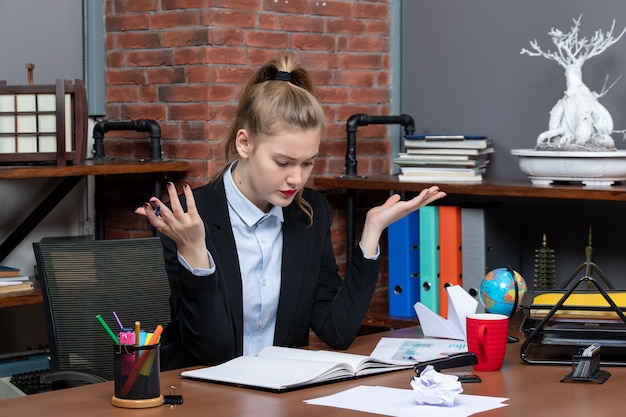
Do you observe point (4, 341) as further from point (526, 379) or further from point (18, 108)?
point (526, 379)

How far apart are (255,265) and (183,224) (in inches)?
18.2

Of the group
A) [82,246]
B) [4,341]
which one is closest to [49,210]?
[4,341]

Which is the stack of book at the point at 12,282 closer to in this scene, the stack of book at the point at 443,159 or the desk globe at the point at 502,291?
the stack of book at the point at 443,159

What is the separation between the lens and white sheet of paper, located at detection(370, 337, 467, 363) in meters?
2.13

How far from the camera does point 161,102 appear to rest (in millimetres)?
3506

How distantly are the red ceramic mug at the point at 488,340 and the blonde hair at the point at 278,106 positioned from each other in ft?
2.10

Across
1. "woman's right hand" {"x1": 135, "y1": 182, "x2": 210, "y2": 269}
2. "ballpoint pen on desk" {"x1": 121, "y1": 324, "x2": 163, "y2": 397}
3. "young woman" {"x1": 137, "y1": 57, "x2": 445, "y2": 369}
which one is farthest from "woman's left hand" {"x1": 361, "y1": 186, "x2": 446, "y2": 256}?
"ballpoint pen on desk" {"x1": 121, "y1": 324, "x2": 163, "y2": 397}

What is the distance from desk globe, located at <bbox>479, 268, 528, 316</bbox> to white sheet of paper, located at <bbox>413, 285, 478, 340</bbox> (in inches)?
2.1

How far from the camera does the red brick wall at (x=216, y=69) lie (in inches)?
132

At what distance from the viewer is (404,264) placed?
138 inches

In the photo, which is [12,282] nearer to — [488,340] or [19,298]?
[19,298]

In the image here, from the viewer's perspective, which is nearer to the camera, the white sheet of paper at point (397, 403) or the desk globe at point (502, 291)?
the white sheet of paper at point (397, 403)

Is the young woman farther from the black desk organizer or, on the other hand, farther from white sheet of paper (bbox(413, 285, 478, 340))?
the black desk organizer

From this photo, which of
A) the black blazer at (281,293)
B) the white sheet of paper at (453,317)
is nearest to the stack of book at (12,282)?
the black blazer at (281,293)
